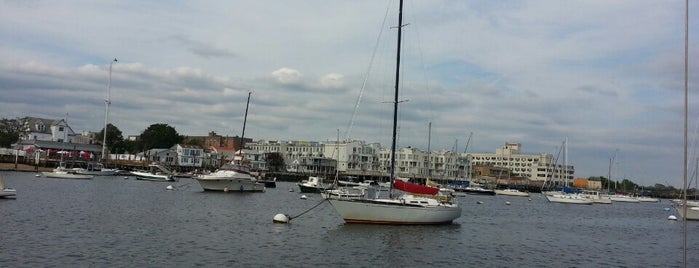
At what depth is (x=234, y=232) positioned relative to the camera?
119ft

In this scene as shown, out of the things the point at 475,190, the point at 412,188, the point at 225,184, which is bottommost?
the point at 475,190

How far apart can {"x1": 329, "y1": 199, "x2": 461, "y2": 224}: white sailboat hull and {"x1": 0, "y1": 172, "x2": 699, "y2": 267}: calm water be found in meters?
0.67

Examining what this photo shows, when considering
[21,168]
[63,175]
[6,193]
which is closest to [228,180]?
[6,193]

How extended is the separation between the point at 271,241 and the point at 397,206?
10.4 m

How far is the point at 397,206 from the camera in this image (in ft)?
132

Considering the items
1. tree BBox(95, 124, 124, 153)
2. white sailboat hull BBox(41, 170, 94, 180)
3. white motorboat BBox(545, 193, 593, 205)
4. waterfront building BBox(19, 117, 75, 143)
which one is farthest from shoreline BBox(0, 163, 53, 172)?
white motorboat BBox(545, 193, 593, 205)

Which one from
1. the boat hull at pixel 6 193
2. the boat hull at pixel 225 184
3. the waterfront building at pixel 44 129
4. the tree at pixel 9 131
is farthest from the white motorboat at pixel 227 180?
the waterfront building at pixel 44 129

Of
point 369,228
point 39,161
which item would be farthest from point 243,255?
point 39,161

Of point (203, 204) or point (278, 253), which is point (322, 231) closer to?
point (278, 253)

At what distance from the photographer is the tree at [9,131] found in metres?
159

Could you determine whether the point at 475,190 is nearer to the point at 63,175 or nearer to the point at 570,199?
the point at 570,199

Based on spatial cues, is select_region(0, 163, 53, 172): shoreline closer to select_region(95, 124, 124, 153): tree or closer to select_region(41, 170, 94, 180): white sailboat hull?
select_region(41, 170, 94, 180): white sailboat hull

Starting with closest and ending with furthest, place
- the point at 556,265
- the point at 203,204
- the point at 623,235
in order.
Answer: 1. the point at 556,265
2. the point at 623,235
3. the point at 203,204

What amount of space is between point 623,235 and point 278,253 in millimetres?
33157
